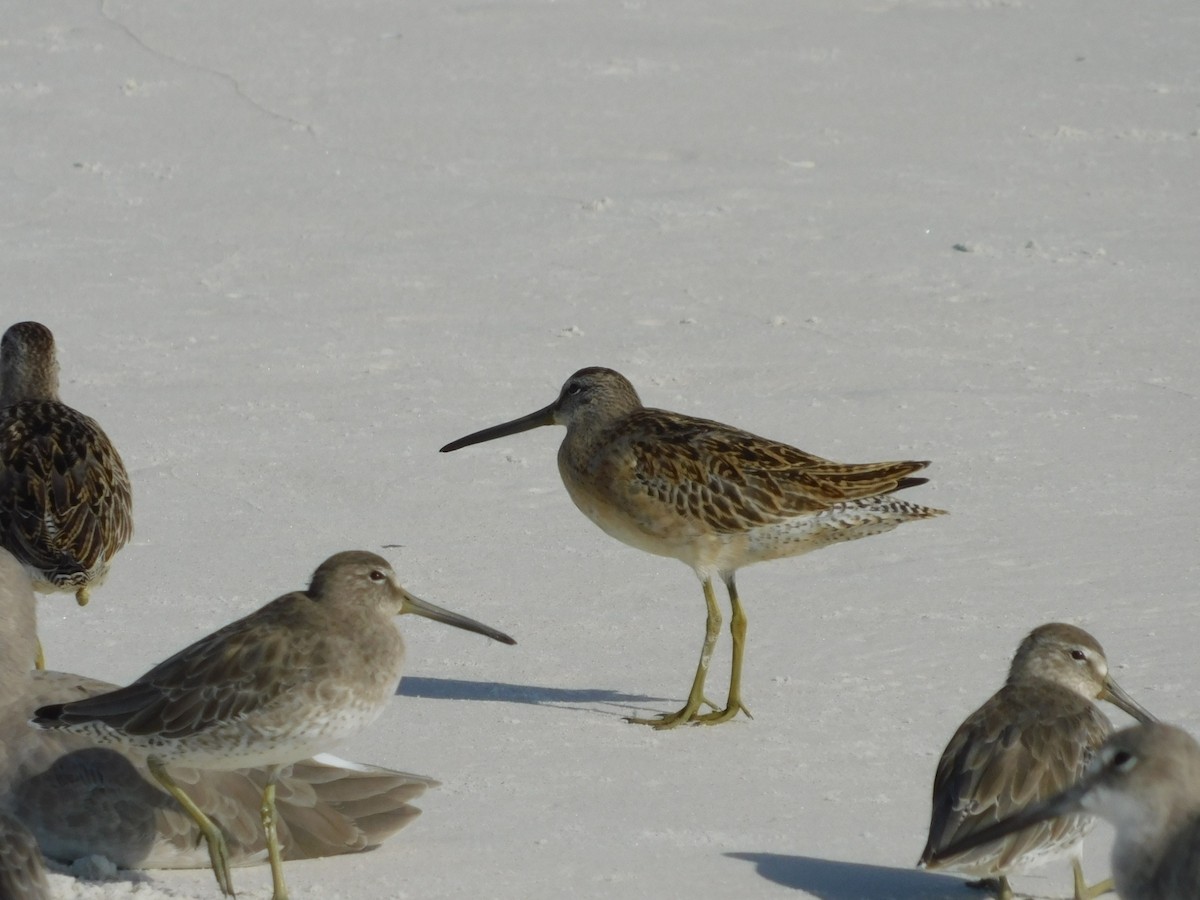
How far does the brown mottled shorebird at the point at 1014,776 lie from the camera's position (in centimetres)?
507

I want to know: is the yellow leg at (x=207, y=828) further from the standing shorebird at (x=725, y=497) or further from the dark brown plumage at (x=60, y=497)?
the standing shorebird at (x=725, y=497)

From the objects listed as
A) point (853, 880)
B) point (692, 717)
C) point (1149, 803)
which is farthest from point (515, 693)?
point (1149, 803)

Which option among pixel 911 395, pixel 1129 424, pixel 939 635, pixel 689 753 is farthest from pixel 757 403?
pixel 689 753

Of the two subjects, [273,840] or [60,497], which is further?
[60,497]

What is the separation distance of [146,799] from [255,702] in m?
0.54

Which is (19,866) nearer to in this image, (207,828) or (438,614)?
(207,828)

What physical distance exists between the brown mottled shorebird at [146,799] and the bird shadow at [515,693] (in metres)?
1.03

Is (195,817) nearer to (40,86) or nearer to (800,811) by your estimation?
(800,811)

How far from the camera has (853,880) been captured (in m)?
5.43

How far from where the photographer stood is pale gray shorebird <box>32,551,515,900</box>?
5.25 meters


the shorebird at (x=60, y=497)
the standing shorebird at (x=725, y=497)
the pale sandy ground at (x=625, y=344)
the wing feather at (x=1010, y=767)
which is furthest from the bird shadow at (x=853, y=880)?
the shorebird at (x=60, y=497)

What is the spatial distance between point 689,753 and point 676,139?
674 cm

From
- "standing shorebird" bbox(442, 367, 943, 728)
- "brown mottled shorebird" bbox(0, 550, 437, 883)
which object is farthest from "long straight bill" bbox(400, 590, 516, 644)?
"standing shorebird" bbox(442, 367, 943, 728)

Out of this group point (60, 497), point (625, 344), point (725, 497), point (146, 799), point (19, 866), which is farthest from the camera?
point (625, 344)
